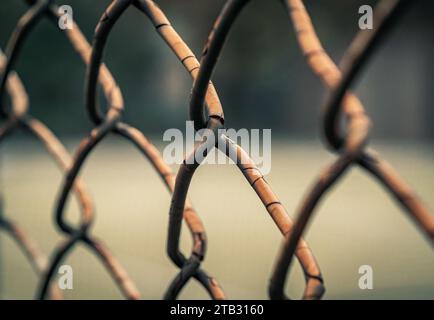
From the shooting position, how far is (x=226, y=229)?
3.79 metres

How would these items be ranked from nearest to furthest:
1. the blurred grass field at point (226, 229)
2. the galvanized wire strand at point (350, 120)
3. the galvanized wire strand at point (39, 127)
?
the galvanized wire strand at point (350, 120) → the galvanized wire strand at point (39, 127) → the blurred grass field at point (226, 229)

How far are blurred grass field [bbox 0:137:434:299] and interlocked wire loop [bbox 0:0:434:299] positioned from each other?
3.07 feet

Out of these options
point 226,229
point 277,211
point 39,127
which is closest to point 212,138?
point 277,211

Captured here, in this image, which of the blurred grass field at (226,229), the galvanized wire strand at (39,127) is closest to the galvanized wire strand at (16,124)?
the galvanized wire strand at (39,127)

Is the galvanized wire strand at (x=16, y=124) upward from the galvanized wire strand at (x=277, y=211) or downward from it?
upward

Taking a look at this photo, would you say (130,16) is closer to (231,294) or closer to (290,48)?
(290,48)

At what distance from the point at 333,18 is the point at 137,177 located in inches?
211

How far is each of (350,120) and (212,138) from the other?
94 mm

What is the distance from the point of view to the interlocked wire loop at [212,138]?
20 centimetres

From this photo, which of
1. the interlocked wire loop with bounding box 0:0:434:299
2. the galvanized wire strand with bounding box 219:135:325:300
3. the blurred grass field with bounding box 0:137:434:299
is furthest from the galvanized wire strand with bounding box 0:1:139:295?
the blurred grass field with bounding box 0:137:434:299

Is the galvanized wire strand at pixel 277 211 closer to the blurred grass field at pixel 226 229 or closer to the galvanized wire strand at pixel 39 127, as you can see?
the galvanized wire strand at pixel 39 127

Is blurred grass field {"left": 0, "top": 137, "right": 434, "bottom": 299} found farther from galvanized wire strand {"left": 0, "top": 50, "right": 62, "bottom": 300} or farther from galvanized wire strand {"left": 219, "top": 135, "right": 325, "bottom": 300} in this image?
galvanized wire strand {"left": 219, "top": 135, "right": 325, "bottom": 300}

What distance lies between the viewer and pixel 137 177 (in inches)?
234

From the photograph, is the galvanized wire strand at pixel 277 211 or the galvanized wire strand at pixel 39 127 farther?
the galvanized wire strand at pixel 39 127
